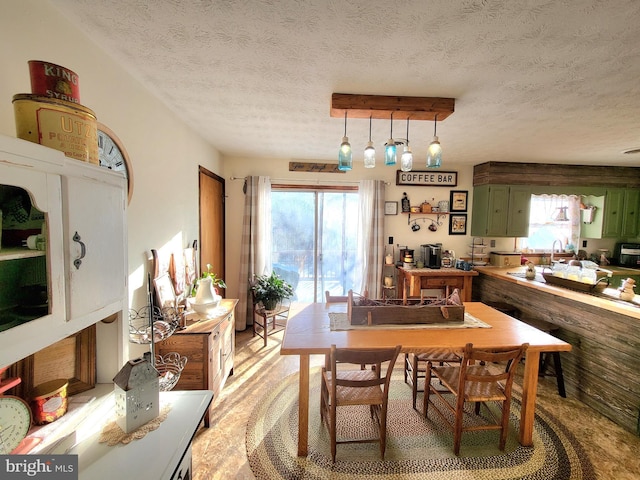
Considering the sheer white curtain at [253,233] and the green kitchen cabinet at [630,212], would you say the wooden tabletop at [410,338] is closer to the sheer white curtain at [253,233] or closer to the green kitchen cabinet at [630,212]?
the sheer white curtain at [253,233]

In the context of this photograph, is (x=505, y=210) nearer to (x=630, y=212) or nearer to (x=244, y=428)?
(x=630, y=212)

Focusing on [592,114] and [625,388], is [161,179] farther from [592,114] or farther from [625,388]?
[625,388]

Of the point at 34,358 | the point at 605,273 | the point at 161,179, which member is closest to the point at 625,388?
the point at 605,273

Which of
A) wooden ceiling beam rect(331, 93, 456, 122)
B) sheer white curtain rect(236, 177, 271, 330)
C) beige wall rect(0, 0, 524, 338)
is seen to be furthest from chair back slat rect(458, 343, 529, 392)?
sheer white curtain rect(236, 177, 271, 330)

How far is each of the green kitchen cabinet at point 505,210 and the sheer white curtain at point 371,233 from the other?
4.84 feet

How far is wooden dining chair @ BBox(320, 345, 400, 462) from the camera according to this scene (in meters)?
1.58

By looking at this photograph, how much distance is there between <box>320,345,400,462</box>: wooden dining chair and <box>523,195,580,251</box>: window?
3820 millimetres

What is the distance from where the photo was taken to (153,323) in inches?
61.7

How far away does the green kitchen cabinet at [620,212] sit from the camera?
397cm

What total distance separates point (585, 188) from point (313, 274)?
13.5 feet

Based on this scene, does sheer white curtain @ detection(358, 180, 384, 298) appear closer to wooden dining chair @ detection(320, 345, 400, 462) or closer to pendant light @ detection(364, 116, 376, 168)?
pendant light @ detection(364, 116, 376, 168)

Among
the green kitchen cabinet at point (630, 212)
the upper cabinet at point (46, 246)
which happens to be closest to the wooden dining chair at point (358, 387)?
the upper cabinet at point (46, 246)

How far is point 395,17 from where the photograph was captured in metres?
1.17

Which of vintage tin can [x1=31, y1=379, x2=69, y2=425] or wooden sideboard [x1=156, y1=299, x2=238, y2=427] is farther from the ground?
vintage tin can [x1=31, y1=379, x2=69, y2=425]
